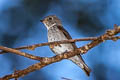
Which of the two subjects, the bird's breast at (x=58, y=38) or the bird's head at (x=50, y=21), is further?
the bird's head at (x=50, y=21)

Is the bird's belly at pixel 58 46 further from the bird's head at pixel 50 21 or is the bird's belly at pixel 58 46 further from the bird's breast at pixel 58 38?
the bird's head at pixel 50 21

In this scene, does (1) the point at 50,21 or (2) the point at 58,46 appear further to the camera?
(1) the point at 50,21

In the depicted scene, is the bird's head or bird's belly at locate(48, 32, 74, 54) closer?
bird's belly at locate(48, 32, 74, 54)

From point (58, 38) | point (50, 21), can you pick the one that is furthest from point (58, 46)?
point (50, 21)

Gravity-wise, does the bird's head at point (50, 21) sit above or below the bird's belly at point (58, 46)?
above

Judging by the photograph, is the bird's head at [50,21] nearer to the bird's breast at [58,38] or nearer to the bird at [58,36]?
the bird at [58,36]

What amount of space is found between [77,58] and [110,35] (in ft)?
4.13

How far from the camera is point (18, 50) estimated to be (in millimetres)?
711

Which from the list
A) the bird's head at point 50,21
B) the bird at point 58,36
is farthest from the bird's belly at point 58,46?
the bird's head at point 50,21

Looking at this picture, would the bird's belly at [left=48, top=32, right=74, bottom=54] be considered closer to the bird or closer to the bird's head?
the bird

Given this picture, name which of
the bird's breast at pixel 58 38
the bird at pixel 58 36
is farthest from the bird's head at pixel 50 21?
the bird's breast at pixel 58 38

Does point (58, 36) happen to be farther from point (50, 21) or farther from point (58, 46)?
point (50, 21)

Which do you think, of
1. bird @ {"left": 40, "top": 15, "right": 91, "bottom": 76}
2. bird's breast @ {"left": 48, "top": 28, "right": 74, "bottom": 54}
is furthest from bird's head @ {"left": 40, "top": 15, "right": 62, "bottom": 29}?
bird's breast @ {"left": 48, "top": 28, "right": 74, "bottom": 54}

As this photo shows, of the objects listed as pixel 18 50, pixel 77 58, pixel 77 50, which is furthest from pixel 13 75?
pixel 77 58
